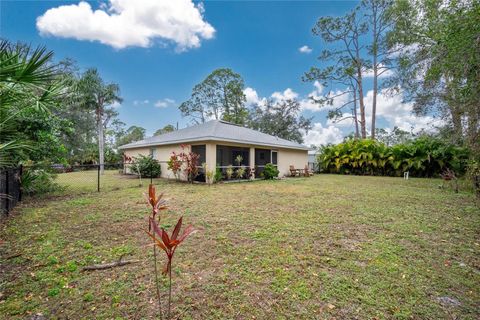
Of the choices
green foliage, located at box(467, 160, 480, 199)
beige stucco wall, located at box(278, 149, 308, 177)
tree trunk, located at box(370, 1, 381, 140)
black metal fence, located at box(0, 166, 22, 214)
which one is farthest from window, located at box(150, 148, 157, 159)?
tree trunk, located at box(370, 1, 381, 140)

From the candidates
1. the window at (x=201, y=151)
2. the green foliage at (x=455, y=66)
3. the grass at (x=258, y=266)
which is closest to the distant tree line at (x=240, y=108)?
the window at (x=201, y=151)

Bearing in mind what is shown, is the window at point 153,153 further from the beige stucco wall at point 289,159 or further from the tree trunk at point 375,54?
the tree trunk at point 375,54

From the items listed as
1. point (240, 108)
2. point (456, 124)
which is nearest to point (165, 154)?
point (456, 124)

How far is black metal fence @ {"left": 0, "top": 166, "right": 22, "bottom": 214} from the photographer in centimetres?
499

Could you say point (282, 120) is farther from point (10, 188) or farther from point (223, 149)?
point (10, 188)

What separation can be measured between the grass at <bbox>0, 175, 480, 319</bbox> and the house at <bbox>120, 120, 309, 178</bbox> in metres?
6.12

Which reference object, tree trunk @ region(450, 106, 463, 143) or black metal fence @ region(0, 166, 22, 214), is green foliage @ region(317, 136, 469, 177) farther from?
black metal fence @ region(0, 166, 22, 214)

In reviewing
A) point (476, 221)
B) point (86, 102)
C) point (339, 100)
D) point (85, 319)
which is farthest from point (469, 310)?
point (339, 100)

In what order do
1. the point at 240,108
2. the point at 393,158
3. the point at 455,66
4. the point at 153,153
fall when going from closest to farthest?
the point at 455,66, the point at 153,153, the point at 393,158, the point at 240,108

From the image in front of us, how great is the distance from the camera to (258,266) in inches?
115

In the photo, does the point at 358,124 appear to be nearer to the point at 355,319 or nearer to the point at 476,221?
the point at 476,221

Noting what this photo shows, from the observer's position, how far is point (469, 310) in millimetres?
2145

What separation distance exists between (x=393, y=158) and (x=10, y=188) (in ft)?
66.1

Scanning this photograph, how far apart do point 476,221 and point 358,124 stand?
19.3m
